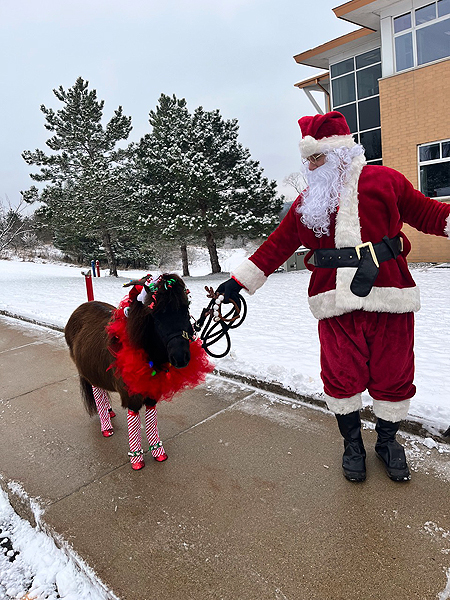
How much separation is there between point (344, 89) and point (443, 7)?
146 inches

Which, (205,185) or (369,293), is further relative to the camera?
(205,185)

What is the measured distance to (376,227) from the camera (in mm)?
2283

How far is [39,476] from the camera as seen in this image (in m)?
2.79

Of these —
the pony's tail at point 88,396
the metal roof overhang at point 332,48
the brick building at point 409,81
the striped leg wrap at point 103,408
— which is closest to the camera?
the striped leg wrap at point 103,408

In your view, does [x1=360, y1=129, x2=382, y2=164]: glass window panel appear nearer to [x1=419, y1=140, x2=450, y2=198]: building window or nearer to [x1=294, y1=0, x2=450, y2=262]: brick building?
[x1=294, y1=0, x2=450, y2=262]: brick building

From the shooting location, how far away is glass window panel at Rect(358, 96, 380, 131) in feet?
44.7

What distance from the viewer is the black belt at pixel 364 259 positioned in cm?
225

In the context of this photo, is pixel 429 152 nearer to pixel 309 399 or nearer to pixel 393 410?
pixel 309 399

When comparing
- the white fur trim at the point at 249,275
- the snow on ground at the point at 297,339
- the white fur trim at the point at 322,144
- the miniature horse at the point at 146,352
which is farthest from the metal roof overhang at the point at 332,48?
the miniature horse at the point at 146,352

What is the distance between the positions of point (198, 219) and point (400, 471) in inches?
495

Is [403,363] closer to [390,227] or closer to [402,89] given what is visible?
[390,227]

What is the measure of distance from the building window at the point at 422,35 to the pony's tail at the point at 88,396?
12823mm

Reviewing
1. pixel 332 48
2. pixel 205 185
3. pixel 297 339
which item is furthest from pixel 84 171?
pixel 297 339

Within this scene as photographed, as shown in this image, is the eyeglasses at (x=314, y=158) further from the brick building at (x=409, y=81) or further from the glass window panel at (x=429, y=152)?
the glass window panel at (x=429, y=152)
